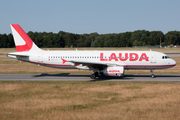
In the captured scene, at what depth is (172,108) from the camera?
14258mm

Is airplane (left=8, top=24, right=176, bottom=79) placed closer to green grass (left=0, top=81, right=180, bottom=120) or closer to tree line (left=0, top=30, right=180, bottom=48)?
green grass (left=0, top=81, right=180, bottom=120)

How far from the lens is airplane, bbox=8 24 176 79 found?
28.8m

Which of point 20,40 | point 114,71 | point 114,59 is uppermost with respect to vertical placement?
point 20,40

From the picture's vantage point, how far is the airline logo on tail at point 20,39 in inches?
1200

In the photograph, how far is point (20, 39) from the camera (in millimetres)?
30594

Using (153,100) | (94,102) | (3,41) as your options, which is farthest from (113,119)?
(3,41)

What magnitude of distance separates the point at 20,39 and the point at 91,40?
145m

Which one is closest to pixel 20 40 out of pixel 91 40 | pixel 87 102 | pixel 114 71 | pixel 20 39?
pixel 20 39

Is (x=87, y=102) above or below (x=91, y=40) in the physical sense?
below

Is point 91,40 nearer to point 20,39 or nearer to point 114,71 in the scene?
point 20,39

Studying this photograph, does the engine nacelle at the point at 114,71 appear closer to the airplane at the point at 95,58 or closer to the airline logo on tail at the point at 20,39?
the airplane at the point at 95,58

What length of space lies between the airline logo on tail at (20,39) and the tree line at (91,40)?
11566 centimetres

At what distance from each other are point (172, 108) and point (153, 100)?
2.23 meters

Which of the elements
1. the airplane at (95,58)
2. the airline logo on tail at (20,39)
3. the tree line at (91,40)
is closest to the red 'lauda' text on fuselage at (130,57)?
the airplane at (95,58)
